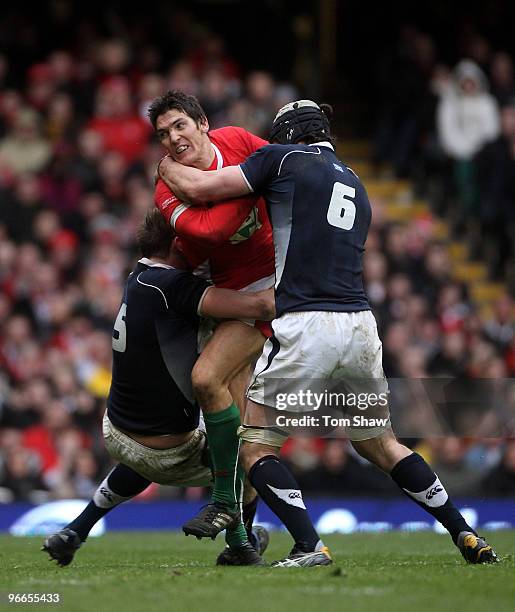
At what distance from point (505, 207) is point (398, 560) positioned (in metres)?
9.67

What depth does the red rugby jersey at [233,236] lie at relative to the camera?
7.27 m

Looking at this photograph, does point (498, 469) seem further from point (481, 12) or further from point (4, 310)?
point (481, 12)

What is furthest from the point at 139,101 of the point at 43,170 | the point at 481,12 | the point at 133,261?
the point at 481,12

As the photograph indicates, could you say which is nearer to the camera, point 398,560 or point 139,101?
point 398,560

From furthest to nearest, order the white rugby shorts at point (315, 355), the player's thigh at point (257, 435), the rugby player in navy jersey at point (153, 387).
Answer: the rugby player in navy jersey at point (153, 387) → the player's thigh at point (257, 435) → the white rugby shorts at point (315, 355)

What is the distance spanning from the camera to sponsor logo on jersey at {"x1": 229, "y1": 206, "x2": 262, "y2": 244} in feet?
24.6

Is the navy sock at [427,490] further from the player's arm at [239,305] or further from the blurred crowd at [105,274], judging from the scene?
the blurred crowd at [105,274]

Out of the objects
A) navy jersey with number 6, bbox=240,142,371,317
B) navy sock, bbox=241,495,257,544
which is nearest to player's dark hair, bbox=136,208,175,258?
navy jersey with number 6, bbox=240,142,371,317

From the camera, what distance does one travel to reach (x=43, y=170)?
16.8 m

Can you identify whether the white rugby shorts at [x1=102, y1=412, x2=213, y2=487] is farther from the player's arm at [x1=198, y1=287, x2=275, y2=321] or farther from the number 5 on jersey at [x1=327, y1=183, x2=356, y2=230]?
the number 5 on jersey at [x1=327, y1=183, x2=356, y2=230]

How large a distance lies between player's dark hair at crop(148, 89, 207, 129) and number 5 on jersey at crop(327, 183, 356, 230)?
3.22 feet

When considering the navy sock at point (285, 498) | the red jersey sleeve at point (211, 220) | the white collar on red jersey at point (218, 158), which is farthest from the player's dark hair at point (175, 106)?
the navy sock at point (285, 498)

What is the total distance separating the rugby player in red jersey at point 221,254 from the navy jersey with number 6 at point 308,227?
237mm

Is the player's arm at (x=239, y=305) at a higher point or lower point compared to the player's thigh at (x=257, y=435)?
higher
